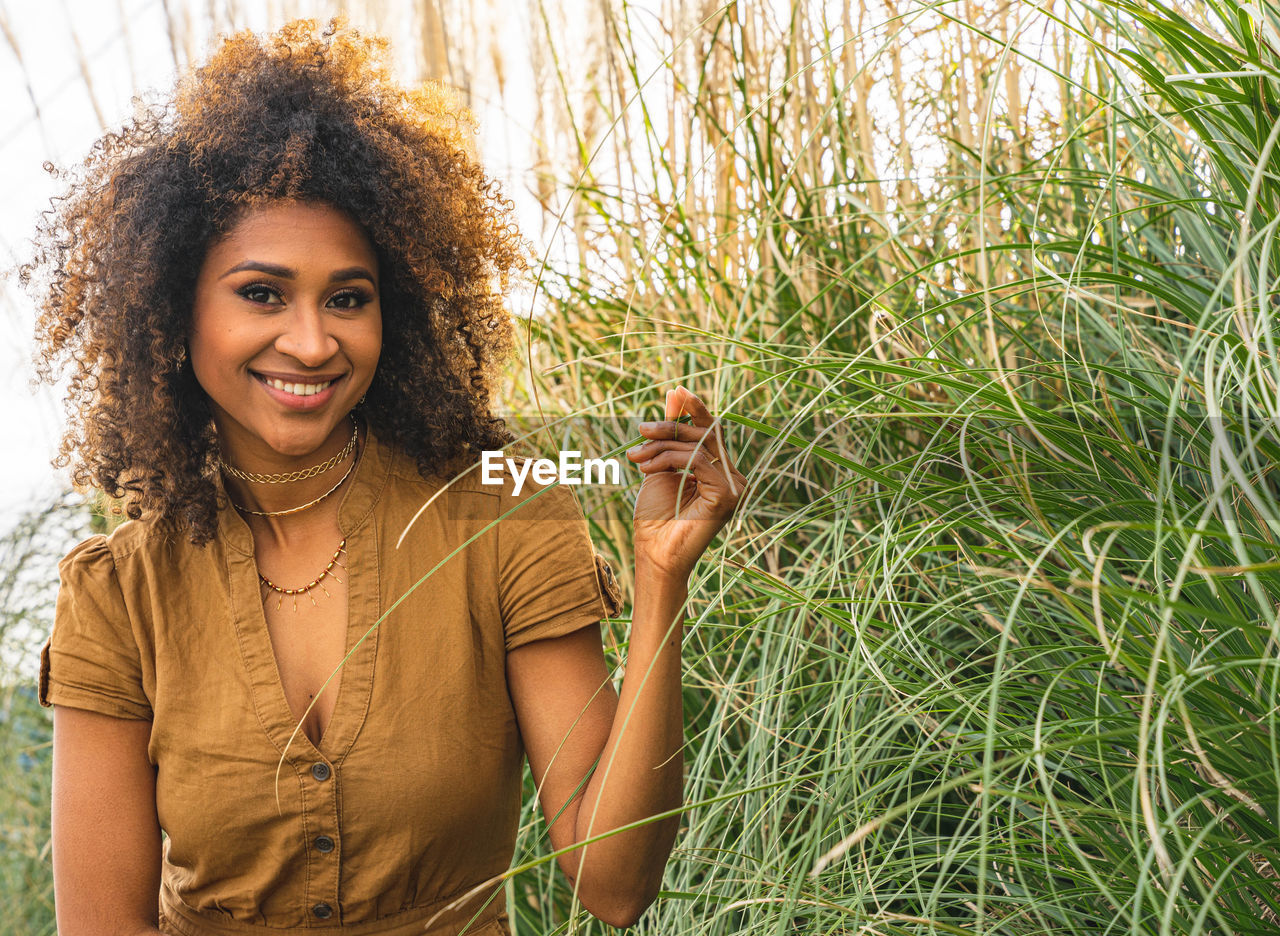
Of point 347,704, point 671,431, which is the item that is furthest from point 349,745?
point 671,431

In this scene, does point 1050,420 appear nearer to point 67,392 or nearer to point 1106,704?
point 1106,704

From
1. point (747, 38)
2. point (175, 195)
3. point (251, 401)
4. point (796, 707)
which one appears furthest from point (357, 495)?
point (747, 38)

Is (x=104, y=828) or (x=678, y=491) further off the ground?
(x=678, y=491)

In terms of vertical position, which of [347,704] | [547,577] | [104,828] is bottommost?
[104,828]

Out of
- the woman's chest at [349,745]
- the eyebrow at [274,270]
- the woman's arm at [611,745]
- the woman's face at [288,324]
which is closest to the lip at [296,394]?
the woman's face at [288,324]

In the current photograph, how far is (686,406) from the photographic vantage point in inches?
37.7

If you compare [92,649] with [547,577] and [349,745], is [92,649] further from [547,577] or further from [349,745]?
Answer: [547,577]

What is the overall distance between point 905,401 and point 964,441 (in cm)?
5

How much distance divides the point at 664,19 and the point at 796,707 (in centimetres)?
121

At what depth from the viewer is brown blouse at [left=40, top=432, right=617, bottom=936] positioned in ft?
4.02

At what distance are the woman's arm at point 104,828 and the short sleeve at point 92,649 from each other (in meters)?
0.02

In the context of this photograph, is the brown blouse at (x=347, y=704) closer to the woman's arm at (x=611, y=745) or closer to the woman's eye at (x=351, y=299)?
the woman's arm at (x=611, y=745)

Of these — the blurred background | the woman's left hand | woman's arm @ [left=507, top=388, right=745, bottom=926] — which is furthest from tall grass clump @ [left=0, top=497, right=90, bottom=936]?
the woman's left hand

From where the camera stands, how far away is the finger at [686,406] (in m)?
0.95
